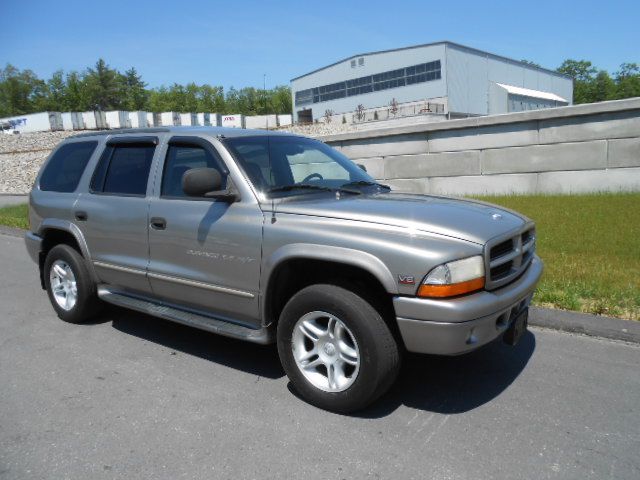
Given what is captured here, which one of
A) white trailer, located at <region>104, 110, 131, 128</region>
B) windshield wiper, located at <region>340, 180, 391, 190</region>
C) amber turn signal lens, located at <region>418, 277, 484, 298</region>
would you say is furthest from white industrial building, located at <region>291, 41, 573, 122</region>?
amber turn signal lens, located at <region>418, 277, 484, 298</region>

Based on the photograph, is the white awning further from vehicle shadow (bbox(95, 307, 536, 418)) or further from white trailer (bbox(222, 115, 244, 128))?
vehicle shadow (bbox(95, 307, 536, 418))

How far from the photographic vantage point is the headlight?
3010mm

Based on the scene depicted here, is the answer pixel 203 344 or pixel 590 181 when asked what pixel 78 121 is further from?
pixel 203 344

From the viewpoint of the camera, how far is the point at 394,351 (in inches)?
125

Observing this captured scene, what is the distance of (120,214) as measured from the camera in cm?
465

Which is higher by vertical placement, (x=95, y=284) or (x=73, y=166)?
(x=73, y=166)

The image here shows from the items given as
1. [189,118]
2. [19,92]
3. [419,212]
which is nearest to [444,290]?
[419,212]

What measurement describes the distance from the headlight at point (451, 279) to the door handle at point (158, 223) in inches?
86.4

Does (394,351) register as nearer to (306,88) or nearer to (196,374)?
(196,374)

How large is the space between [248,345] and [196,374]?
72cm

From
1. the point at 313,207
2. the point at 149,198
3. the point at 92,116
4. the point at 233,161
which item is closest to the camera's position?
the point at 313,207

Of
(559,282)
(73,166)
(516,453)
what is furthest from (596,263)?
(73,166)

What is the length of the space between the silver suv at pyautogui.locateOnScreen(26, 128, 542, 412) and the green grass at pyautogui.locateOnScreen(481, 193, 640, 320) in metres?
1.39

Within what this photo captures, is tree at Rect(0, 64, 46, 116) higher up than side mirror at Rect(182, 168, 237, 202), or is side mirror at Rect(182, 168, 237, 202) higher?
tree at Rect(0, 64, 46, 116)
